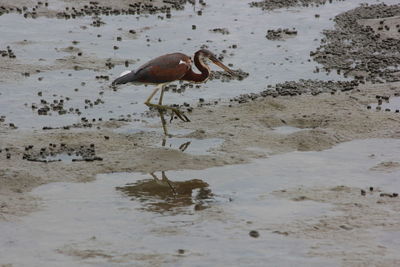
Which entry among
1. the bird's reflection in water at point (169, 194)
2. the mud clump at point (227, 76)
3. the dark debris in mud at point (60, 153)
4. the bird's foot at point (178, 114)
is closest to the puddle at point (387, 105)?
the mud clump at point (227, 76)

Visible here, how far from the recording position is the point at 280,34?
20734mm

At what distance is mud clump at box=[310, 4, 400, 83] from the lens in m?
17.5

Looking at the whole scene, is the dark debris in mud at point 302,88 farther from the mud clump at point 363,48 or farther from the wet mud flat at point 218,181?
the mud clump at point 363,48

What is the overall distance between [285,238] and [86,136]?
467 cm

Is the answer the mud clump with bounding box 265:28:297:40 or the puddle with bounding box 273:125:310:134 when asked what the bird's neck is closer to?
the puddle with bounding box 273:125:310:134

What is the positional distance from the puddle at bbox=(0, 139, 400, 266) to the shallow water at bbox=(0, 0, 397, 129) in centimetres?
296

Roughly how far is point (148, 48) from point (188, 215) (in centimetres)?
930

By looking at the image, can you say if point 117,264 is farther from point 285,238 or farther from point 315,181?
point 315,181

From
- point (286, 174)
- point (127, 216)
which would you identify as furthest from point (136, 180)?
point (286, 174)

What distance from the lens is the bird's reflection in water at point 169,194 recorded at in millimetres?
10672

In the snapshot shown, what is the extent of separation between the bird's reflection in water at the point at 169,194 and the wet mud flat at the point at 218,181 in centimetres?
3

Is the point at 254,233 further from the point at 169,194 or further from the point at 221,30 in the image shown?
the point at 221,30

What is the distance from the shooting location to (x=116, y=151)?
12680 millimetres

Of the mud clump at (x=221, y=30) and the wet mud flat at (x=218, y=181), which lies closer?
the wet mud flat at (x=218, y=181)
